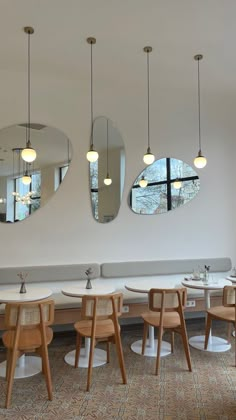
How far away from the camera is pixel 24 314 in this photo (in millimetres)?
2717

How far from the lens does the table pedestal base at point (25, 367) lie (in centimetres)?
315

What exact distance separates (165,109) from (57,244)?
2.76m

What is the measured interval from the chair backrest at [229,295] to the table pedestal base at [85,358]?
60.0 inches

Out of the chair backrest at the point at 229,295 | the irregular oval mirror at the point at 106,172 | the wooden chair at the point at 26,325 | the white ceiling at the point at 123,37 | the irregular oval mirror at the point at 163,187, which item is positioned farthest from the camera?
the irregular oval mirror at the point at 163,187

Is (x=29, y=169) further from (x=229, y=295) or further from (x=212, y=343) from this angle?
(x=212, y=343)

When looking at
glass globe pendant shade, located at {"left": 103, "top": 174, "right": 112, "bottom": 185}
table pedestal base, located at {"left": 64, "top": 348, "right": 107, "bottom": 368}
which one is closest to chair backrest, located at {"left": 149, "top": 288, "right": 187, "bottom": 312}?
table pedestal base, located at {"left": 64, "top": 348, "right": 107, "bottom": 368}

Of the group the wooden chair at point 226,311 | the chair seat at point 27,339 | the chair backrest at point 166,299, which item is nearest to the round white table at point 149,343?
the chair backrest at point 166,299

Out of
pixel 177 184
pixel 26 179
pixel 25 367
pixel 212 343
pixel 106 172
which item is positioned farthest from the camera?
pixel 177 184

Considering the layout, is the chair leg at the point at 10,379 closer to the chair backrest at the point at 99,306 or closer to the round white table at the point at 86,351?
the chair backrest at the point at 99,306

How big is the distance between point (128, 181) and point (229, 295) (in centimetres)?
222

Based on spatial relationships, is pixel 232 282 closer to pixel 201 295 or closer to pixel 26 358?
pixel 201 295

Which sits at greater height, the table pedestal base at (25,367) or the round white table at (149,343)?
the round white table at (149,343)

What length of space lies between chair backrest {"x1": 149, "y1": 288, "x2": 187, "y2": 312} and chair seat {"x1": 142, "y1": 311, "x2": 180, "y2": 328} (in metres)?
0.17

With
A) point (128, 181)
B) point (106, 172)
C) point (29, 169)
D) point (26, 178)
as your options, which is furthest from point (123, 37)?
point (26, 178)
